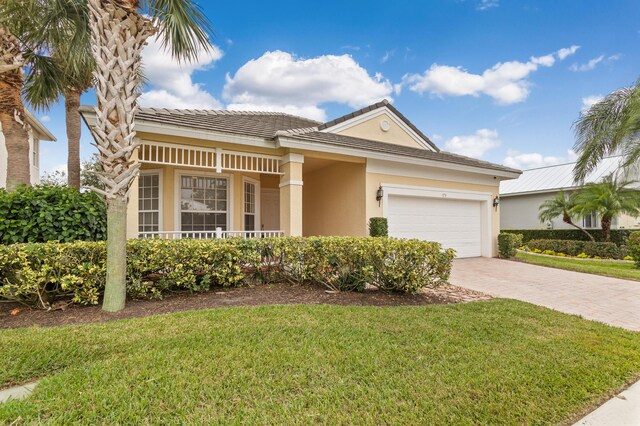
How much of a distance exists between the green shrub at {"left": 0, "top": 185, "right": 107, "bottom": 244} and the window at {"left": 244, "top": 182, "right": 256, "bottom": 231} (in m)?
4.87

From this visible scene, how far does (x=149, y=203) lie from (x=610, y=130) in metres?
18.1

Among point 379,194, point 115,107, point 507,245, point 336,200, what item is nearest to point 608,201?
point 507,245

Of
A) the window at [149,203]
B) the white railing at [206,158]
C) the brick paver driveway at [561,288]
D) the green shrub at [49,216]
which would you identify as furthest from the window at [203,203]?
the brick paver driveway at [561,288]

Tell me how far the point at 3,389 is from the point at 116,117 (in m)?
3.69

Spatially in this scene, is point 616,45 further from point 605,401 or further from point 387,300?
point 605,401

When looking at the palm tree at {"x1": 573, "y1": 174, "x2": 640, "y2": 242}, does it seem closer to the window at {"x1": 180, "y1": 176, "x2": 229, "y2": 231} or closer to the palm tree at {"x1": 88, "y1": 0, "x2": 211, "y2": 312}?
the window at {"x1": 180, "y1": 176, "x2": 229, "y2": 231}

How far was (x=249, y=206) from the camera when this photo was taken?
1088 cm

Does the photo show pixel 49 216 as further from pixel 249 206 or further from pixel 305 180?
pixel 305 180

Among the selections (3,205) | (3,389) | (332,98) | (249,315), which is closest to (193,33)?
(3,205)

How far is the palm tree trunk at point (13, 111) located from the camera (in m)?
6.78

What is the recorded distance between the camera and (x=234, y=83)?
45.8 ft

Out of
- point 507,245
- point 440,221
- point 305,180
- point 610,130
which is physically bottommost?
point 507,245

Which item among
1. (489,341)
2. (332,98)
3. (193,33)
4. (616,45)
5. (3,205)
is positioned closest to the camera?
(489,341)

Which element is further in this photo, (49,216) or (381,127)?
(381,127)
